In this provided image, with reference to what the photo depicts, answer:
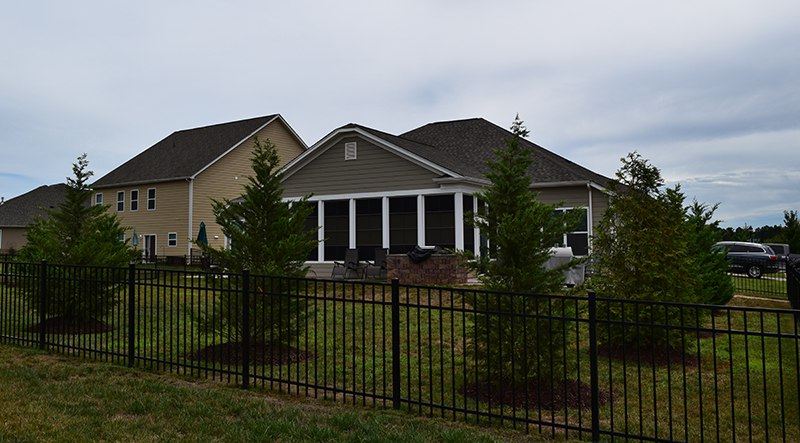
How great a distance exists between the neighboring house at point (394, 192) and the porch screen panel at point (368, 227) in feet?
0.12

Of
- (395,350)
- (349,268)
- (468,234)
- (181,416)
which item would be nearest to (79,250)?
(181,416)

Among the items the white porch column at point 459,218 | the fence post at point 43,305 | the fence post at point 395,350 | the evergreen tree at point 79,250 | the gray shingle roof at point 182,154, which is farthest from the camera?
the gray shingle roof at point 182,154

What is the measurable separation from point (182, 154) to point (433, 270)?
24.2m

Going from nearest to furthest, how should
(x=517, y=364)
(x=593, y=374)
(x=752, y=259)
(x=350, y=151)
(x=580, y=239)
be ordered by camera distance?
(x=593, y=374)
(x=517, y=364)
(x=350, y=151)
(x=580, y=239)
(x=752, y=259)

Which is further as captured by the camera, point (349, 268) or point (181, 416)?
point (349, 268)

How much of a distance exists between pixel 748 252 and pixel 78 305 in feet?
98.1

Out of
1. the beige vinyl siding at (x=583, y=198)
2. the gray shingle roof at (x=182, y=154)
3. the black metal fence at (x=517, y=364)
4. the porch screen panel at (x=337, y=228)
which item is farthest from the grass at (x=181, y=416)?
the gray shingle roof at (x=182, y=154)

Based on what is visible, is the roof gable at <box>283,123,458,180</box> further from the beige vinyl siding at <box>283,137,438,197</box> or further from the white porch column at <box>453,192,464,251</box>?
the white porch column at <box>453,192,464,251</box>

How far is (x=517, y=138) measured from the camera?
660 centimetres

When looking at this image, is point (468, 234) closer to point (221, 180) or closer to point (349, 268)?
point (349, 268)

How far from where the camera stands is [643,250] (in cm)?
835

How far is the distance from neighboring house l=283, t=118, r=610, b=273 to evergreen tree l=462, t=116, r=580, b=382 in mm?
10936

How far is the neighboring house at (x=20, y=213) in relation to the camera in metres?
47.7

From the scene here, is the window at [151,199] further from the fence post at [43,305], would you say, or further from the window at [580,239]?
the fence post at [43,305]
